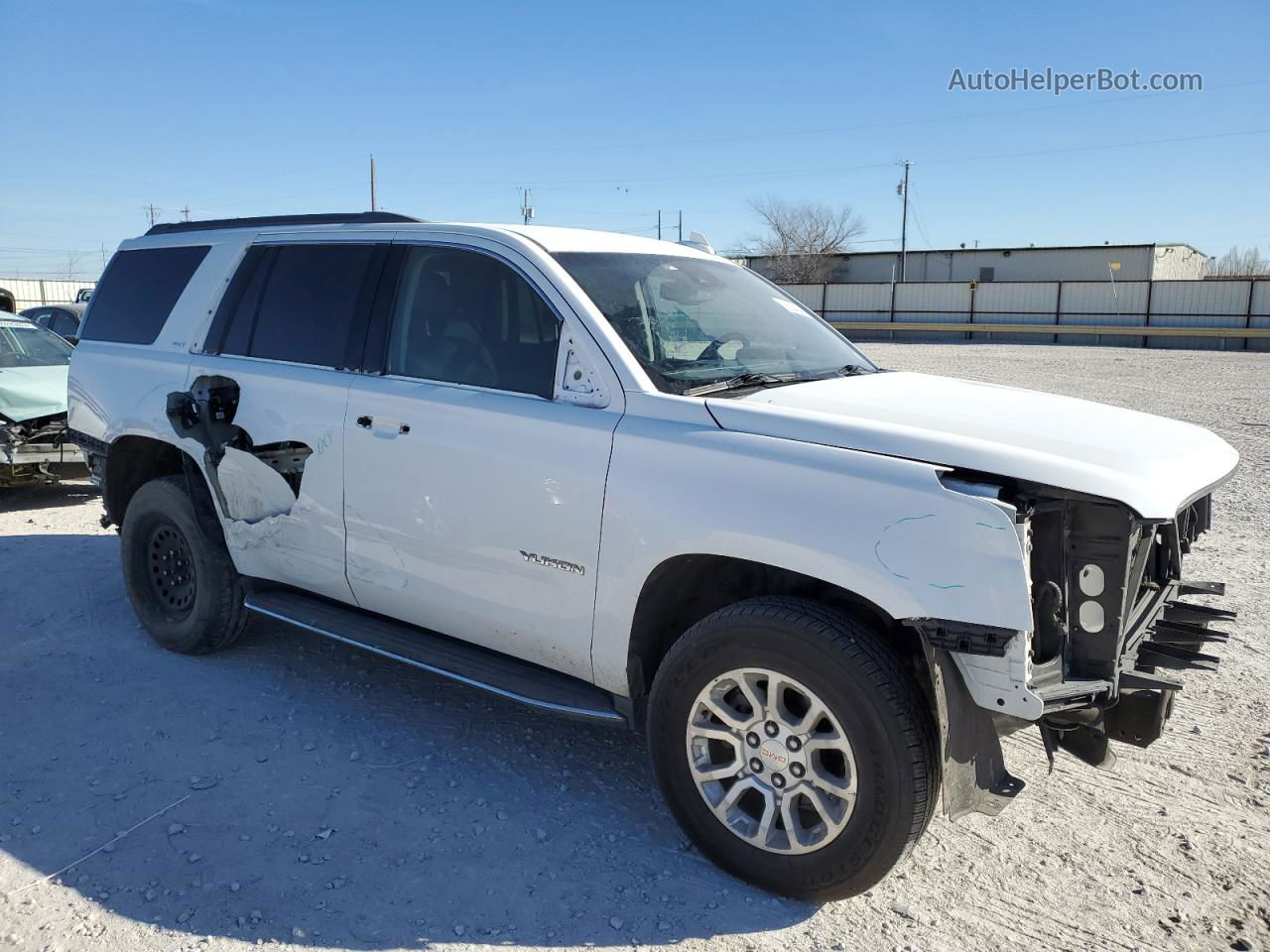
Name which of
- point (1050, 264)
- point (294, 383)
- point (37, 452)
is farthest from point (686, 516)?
point (1050, 264)

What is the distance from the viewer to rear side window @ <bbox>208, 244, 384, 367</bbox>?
4348mm

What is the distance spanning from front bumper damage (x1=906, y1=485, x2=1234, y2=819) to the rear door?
2594 millimetres

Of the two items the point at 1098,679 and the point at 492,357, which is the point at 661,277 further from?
the point at 1098,679

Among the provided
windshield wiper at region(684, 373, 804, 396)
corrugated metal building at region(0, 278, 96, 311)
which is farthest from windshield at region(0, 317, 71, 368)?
corrugated metal building at region(0, 278, 96, 311)

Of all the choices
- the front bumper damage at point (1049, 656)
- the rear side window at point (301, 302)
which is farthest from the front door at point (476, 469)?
the front bumper damage at point (1049, 656)

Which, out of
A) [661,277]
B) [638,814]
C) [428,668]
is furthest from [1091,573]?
[428,668]

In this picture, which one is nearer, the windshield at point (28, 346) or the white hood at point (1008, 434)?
the white hood at point (1008, 434)

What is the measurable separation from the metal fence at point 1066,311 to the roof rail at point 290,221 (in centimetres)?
2985

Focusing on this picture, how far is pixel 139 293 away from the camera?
5.39 metres

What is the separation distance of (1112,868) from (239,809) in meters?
3.06

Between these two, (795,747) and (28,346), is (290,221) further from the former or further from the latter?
(28,346)

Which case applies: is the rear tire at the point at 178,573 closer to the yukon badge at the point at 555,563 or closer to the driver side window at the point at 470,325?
the driver side window at the point at 470,325

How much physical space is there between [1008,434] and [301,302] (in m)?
3.16

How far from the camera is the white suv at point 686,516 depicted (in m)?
2.84
